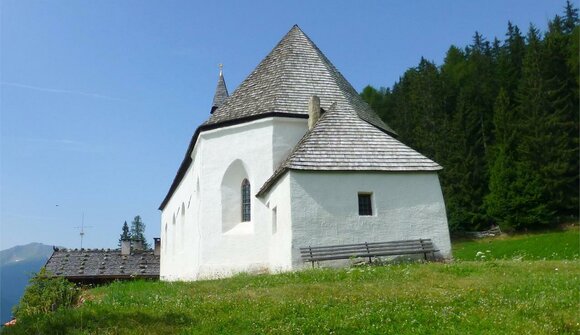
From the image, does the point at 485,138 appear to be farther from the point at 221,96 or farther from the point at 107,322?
the point at 107,322

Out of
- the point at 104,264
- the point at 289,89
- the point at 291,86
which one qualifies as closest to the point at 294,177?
the point at 289,89

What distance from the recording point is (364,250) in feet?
52.7

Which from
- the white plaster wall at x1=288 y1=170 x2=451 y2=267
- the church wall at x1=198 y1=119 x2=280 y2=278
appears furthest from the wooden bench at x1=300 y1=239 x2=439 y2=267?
the church wall at x1=198 y1=119 x2=280 y2=278

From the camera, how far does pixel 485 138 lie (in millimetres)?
53469

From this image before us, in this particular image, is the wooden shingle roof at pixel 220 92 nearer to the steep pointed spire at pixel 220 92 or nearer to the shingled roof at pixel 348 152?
the steep pointed spire at pixel 220 92

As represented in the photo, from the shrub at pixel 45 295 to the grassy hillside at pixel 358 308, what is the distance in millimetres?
2261

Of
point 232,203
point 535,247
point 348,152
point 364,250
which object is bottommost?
point 364,250

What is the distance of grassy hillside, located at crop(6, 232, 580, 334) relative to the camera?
8.05 meters

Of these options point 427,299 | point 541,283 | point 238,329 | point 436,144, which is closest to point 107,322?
point 238,329

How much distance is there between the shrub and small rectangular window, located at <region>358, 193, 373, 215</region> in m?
8.48

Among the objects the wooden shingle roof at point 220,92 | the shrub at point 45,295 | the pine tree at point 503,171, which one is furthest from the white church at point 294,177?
the pine tree at point 503,171

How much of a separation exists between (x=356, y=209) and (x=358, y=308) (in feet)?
25.9

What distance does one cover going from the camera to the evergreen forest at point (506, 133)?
42.1 metres

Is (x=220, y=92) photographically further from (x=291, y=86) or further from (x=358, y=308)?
(x=358, y=308)
